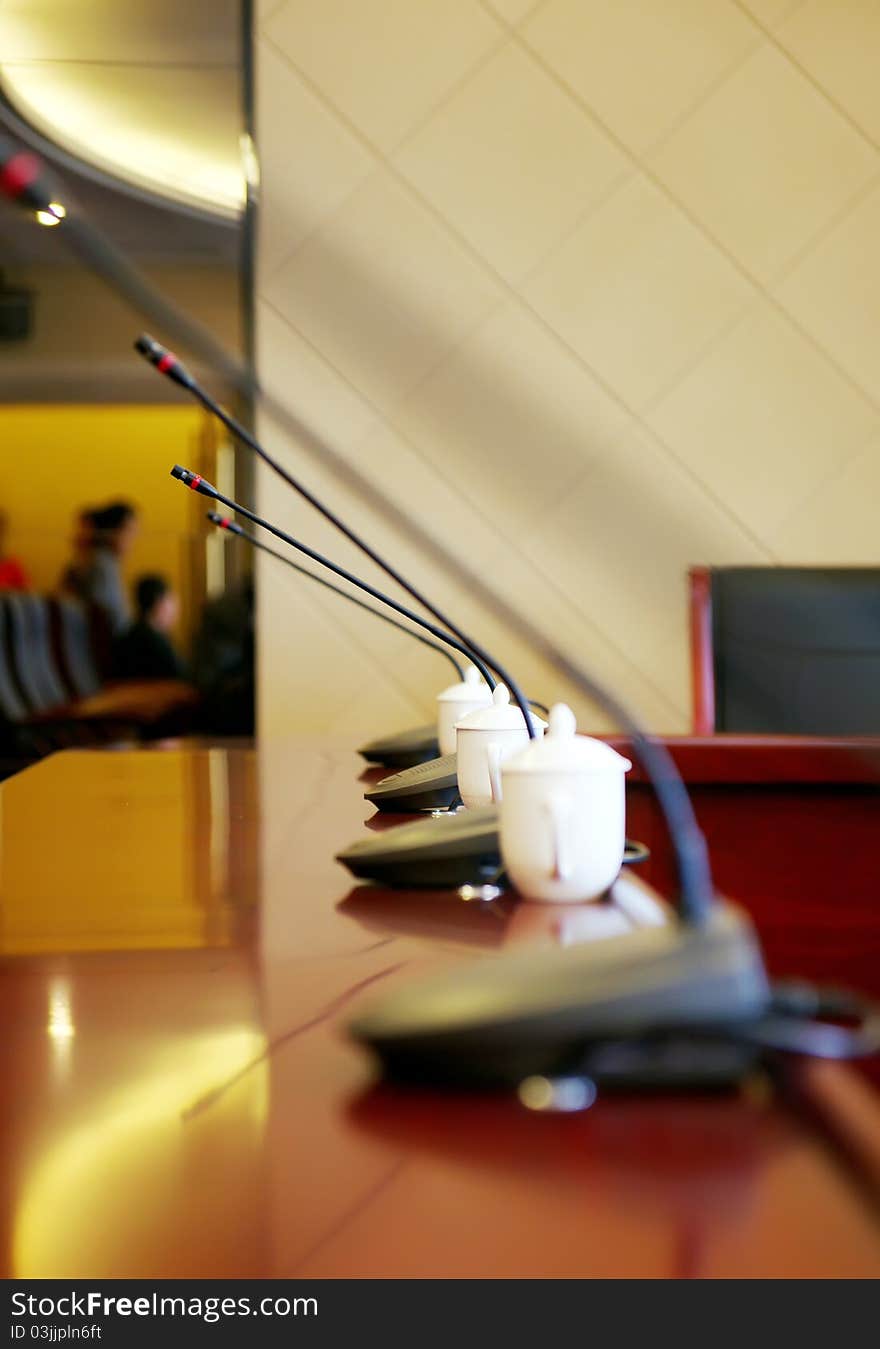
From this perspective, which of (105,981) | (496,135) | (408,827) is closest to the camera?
(105,981)

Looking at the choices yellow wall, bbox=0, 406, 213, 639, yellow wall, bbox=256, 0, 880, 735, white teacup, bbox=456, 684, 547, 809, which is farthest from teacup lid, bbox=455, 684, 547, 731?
yellow wall, bbox=0, 406, 213, 639

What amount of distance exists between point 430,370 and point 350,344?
8.5 inches

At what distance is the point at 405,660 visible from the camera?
12.1ft

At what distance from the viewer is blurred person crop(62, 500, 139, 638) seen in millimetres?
8195

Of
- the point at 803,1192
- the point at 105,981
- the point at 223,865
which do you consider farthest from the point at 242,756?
the point at 803,1192

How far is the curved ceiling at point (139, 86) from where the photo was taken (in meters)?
Answer: 5.05

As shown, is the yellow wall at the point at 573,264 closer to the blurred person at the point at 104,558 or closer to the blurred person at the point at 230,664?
the blurred person at the point at 230,664

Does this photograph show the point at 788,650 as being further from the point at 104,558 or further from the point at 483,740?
the point at 104,558

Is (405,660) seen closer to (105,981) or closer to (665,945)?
(105,981)

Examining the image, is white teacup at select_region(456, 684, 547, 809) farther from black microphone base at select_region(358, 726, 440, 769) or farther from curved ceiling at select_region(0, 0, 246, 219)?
curved ceiling at select_region(0, 0, 246, 219)

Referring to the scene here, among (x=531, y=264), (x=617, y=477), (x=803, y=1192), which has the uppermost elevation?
(x=531, y=264)

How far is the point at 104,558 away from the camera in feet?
27.3

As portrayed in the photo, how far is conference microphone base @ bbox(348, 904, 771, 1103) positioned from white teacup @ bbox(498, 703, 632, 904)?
0.29m

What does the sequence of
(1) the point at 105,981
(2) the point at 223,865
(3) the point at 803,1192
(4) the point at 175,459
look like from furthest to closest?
(4) the point at 175,459
(2) the point at 223,865
(1) the point at 105,981
(3) the point at 803,1192
